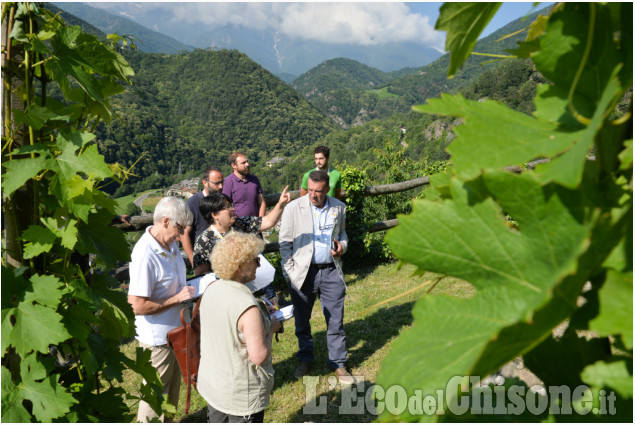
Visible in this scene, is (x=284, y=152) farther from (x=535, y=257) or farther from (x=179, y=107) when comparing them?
(x=535, y=257)

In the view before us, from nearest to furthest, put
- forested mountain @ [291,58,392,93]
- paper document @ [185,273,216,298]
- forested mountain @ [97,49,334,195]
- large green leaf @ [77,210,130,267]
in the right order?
large green leaf @ [77,210,130,267], paper document @ [185,273,216,298], forested mountain @ [97,49,334,195], forested mountain @ [291,58,392,93]

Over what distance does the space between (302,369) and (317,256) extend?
51.3 inches

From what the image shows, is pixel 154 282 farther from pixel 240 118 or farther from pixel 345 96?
pixel 345 96

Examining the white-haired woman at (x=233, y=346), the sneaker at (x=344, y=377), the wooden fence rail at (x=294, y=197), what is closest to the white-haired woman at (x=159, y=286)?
the white-haired woman at (x=233, y=346)

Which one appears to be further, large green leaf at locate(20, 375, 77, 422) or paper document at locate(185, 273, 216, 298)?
paper document at locate(185, 273, 216, 298)

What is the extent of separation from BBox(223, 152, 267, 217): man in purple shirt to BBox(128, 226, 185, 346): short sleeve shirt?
2.00m

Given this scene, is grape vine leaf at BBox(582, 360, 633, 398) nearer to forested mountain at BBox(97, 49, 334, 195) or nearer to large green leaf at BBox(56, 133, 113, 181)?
large green leaf at BBox(56, 133, 113, 181)

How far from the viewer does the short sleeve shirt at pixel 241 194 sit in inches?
206

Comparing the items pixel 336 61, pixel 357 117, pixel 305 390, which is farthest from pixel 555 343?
pixel 336 61

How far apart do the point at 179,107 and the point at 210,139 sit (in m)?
10.8

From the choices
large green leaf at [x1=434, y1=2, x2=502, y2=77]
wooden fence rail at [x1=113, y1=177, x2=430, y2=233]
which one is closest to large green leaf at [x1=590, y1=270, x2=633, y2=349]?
large green leaf at [x1=434, y1=2, x2=502, y2=77]

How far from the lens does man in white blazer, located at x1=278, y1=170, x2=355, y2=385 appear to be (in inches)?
169

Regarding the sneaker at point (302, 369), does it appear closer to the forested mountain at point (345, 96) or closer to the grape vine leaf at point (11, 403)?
the grape vine leaf at point (11, 403)

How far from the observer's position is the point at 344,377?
14.5 feet
